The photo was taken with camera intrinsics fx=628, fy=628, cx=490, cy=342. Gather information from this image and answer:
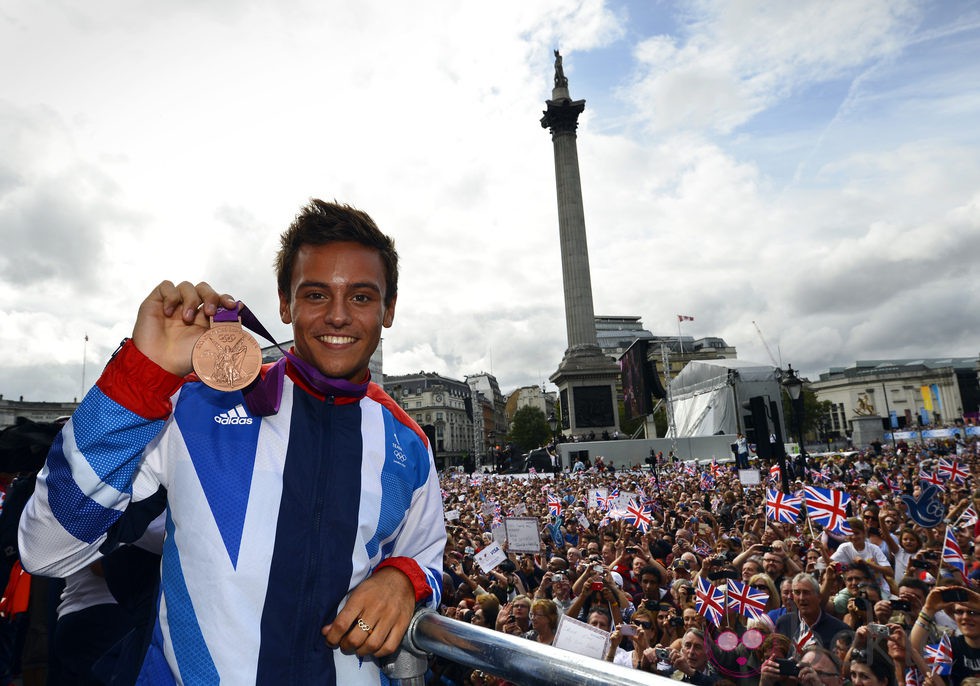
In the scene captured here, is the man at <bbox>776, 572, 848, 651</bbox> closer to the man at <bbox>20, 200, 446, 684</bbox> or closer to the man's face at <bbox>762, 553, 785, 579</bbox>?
the man's face at <bbox>762, 553, 785, 579</bbox>

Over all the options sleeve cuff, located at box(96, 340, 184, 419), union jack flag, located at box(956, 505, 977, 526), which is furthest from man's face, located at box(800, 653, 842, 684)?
union jack flag, located at box(956, 505, 977, 526)

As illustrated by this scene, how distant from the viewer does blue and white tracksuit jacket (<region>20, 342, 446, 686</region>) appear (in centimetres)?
143

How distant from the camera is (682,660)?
5137mm

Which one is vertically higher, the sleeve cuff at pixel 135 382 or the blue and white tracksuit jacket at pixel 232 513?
the sleeve cuff at pixel 135 382

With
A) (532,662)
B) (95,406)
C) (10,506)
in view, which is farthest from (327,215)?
(10,506)

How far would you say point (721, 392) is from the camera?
50250 mm

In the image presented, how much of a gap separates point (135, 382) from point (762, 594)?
6.50 meters

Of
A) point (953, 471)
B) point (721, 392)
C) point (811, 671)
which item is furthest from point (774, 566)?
point (721, 392)

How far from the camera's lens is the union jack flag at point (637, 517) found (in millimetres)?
10891

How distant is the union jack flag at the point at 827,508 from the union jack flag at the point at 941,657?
4174mm

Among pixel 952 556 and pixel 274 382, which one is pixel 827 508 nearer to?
pixel 952 556

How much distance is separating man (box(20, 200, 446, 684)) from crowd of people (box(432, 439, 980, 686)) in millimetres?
520

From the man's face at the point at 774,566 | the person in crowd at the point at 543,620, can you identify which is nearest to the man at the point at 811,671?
the person in crowd at the point at 543,620

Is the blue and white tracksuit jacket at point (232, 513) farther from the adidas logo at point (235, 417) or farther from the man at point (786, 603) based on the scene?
the man at point (786, 603)
